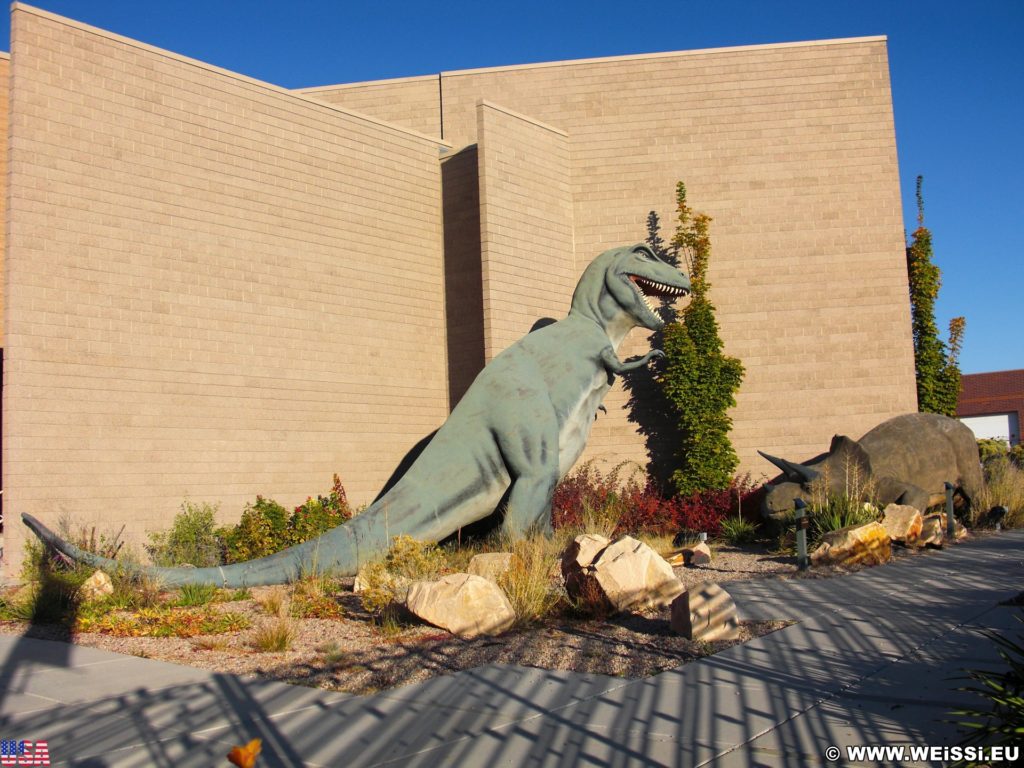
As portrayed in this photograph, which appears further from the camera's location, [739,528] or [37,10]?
[739,528]

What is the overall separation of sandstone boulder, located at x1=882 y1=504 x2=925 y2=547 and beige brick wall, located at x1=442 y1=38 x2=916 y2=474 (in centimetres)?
492

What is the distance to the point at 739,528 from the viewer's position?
41.7 ft

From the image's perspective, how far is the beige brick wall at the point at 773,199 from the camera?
15570mm

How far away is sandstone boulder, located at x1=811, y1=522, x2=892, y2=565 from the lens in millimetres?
9180

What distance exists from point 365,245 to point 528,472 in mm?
5955

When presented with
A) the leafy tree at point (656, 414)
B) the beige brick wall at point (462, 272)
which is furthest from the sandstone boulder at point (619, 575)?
the leafy tree at point (656, 414)

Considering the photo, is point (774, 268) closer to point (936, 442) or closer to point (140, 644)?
point (936, 442)

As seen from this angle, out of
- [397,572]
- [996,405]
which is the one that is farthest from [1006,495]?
[996,405]

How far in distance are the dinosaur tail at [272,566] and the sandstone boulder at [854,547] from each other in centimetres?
461

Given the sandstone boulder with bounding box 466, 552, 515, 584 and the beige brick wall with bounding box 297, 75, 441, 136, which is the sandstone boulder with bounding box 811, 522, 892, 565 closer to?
the sandstone boulder with bounding box 466, 552, 515, 584

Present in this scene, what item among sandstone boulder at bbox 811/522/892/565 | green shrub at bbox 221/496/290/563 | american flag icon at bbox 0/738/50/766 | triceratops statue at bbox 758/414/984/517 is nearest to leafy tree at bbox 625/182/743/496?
triceratops statue at bbox 758/414/984/517

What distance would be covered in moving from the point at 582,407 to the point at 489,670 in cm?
551

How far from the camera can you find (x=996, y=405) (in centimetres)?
4247

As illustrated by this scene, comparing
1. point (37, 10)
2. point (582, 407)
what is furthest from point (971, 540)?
point (37, 10)
